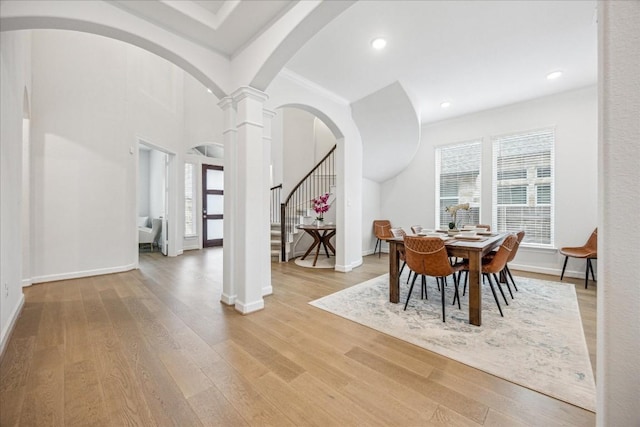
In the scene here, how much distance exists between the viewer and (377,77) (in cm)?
371

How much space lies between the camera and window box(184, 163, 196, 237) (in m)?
6.78

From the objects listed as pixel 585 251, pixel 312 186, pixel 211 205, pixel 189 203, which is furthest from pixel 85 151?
pixel 585 251

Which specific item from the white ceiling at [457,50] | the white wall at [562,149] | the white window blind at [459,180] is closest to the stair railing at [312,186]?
the white ceiling at [457,50]

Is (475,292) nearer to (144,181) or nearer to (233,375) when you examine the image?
(233,375)

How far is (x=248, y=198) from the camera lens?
2674mm

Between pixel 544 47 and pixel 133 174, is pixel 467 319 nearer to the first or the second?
pixel 544 47

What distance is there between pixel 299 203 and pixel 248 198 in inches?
140

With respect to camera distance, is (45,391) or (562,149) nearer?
(45,391)

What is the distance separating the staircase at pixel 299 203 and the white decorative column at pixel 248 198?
99.2 inches

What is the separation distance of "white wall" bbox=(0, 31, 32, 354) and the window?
404 cm

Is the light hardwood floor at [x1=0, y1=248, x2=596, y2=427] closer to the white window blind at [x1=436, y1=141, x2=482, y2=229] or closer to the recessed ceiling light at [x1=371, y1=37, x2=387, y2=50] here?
the white window blind at [x1=436, y1=141, x2=482, y2=229]

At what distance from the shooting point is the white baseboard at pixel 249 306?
2.62 m

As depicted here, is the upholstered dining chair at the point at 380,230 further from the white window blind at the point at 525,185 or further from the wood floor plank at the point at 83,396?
the wood floor plank at the point at 83,396

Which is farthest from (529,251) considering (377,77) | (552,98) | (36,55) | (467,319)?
(36,55)
